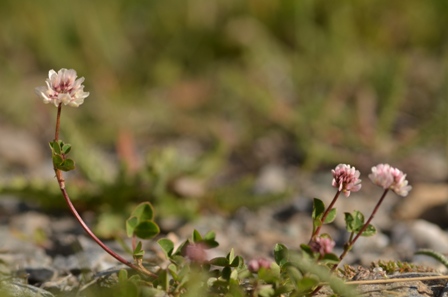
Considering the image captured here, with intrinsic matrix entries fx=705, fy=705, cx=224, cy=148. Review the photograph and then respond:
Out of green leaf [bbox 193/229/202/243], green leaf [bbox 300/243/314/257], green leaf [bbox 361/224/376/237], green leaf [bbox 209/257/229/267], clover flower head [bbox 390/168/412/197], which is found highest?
clover flower head [bbox 390/168/412/197]

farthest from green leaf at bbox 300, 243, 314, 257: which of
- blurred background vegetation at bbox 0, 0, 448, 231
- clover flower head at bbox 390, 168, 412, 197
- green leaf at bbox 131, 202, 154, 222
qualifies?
blurred background vegetation at bbox 0, 0, 448, 231

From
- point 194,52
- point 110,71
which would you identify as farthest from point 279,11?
point 110,71

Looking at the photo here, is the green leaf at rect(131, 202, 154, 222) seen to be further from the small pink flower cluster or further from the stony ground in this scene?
the small pink flower cluster

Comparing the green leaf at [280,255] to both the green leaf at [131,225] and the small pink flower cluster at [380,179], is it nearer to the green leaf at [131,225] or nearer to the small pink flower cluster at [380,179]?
the small pink flower cluster at [380,179]

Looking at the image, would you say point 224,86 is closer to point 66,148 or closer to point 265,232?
point 265,232

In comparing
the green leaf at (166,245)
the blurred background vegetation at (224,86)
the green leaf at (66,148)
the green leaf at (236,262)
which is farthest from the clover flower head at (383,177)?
the blurred background vegetation at (224,86)

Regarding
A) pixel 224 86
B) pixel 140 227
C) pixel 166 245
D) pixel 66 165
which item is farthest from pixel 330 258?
pixel 224 86

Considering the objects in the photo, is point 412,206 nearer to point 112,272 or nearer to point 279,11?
point 112,272
